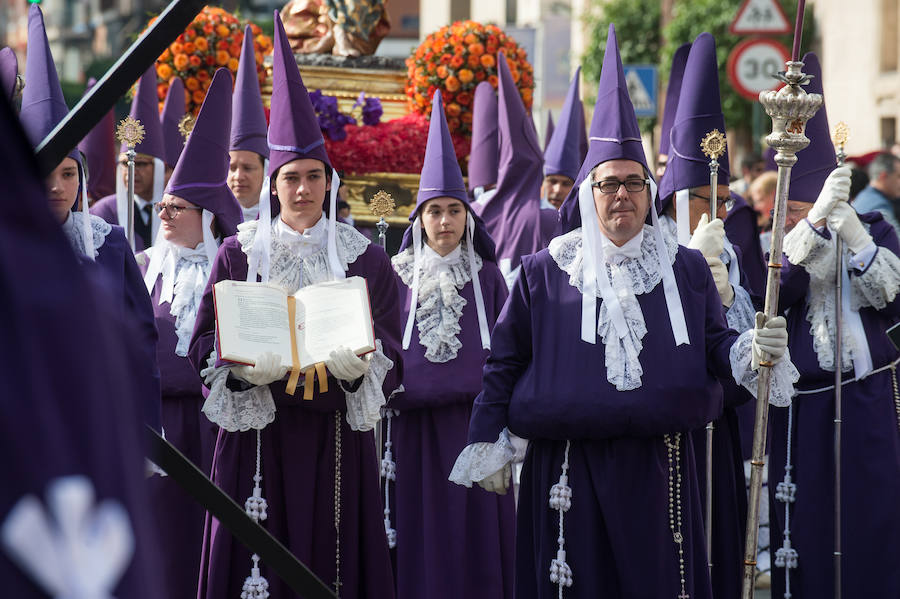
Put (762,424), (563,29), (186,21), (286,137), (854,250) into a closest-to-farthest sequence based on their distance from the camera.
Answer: (186,21)
(762,424)
(286,137)
(854,250)
(563,29)

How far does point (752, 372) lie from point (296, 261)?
1892 mm

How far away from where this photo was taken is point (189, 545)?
596cm

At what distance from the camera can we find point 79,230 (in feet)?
15.8

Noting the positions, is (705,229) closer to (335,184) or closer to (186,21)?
(335,184)

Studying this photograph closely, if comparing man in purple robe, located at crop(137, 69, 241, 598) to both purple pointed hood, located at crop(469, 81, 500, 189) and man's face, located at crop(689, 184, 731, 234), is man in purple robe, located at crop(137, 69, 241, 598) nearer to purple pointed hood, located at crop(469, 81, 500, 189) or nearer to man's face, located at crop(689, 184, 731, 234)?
man's face, located at crop(689, 184, 731, 234)

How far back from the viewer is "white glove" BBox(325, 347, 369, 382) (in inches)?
187

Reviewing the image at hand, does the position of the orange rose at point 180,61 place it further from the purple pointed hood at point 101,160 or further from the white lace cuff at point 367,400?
the white lace cuff at point 367,400

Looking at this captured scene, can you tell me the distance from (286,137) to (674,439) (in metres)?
2.02

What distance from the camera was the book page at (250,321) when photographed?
4719mm

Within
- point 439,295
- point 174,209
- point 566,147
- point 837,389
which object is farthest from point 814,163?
point 566,147

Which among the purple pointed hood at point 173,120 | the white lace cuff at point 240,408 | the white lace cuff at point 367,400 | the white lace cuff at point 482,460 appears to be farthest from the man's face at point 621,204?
the purple pointed hood at point 173,120

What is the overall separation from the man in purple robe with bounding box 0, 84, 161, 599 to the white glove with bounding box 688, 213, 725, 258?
4732mm

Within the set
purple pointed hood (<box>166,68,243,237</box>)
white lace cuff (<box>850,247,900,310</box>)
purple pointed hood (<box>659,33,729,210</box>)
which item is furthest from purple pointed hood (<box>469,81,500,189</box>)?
white lace cuff (<box>850,247,900,310</box>)

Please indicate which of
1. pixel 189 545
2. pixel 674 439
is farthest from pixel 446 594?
pixel 674 439
